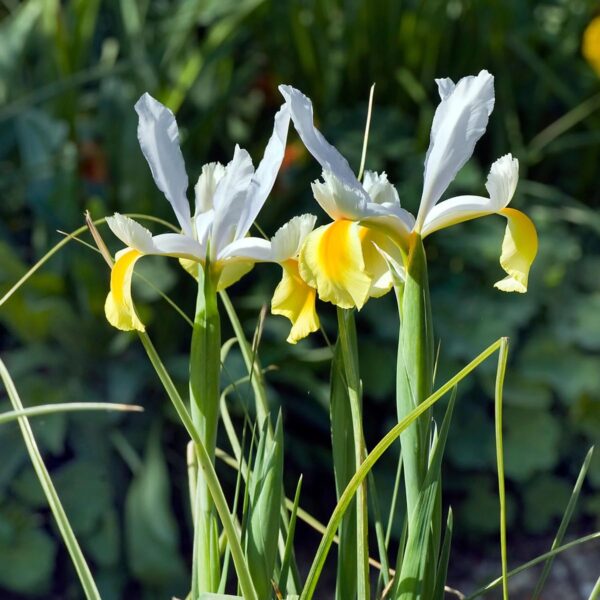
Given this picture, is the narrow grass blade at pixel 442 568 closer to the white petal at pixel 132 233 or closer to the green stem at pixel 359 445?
the green stem at pixel 359 445

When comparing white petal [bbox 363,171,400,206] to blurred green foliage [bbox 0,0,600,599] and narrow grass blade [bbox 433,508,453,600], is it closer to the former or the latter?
narrow grass blade [bbox 433,508,453,600]

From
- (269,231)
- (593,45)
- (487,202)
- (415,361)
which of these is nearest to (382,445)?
(415,361)

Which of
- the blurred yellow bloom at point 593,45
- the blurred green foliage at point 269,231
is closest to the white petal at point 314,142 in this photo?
the blurred green foliage at point 269,231

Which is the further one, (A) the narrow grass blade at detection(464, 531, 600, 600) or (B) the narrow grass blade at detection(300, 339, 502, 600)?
(A) the narrow grass blade at detection(464, 531, 600, 600)

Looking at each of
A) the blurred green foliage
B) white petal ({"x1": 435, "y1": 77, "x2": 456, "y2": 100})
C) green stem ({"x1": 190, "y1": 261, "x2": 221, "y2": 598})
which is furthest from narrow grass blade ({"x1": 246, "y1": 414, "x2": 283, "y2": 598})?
the blurred green foliage

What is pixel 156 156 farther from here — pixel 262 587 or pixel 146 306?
pixel 146 306

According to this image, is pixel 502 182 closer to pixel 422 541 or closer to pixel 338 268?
pixel 338 268

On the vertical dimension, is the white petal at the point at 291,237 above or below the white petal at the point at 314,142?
below
